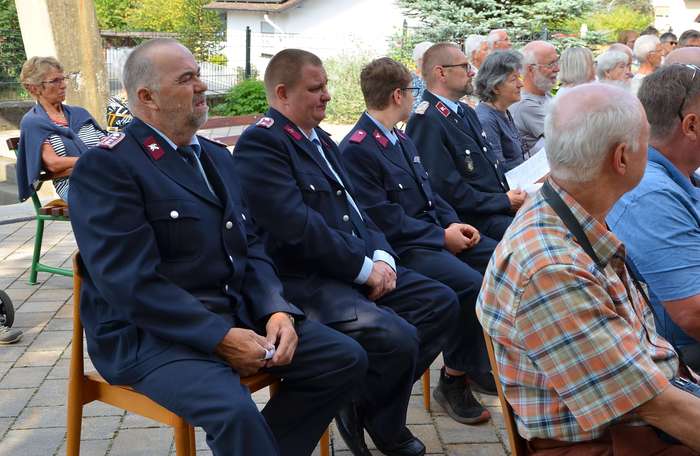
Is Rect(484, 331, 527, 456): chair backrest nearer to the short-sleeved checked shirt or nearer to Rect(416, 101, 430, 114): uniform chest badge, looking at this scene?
the short-sleeved checked shirt

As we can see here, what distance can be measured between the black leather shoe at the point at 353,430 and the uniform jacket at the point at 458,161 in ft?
4.90

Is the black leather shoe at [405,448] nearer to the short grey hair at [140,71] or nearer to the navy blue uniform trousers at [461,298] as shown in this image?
the navy blue uniform trousers at [461,298]

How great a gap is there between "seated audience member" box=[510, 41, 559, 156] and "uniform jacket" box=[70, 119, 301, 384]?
133 inches

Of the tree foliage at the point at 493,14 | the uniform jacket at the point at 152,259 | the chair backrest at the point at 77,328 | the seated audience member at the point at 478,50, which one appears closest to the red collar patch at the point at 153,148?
the uniform jacket at the point at 152,259

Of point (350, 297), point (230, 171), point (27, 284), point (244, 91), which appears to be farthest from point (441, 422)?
point (244, 91)

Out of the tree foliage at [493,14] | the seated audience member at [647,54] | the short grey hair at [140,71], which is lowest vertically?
the tree foliage at [493,14]

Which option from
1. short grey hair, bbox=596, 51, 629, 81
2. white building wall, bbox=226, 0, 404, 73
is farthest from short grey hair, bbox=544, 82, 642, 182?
white building wall, bbox=226, 0, 404, 73

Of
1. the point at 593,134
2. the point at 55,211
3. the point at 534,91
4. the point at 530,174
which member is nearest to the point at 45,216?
the point at 55,211

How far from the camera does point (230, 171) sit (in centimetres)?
320

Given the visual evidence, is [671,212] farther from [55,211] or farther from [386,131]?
[55,211]

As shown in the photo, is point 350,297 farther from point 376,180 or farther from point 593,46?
point 593,46

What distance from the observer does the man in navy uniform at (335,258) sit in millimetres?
3334

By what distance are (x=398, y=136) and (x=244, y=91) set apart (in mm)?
13185

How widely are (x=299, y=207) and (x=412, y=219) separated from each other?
0.79 metres
